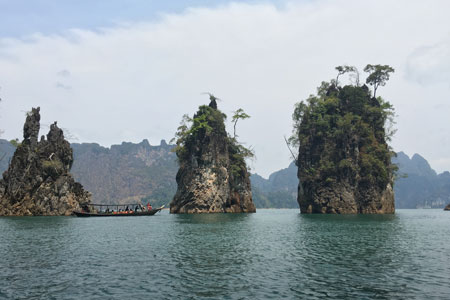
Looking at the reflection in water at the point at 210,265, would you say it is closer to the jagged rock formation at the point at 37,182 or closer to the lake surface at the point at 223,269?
the lake surface at the point at 223,269

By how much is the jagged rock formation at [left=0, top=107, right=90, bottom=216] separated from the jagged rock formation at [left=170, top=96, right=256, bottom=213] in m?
23.4

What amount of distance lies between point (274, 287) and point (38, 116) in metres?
78.0

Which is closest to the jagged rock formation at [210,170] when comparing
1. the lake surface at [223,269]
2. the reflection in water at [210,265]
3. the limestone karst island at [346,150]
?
the limestone karst island at [346,150]

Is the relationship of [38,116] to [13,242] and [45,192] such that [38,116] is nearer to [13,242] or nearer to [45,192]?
[45,192]

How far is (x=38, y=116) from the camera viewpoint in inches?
3145

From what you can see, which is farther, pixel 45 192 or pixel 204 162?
pixel 204 162

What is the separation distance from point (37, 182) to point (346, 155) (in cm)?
6591

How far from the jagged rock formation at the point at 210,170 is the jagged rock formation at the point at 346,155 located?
16041 millimetres

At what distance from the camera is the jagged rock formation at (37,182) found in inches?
2840

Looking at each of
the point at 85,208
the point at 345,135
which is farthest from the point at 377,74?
the point at 85,208

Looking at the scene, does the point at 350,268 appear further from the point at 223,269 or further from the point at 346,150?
the point at 346,150

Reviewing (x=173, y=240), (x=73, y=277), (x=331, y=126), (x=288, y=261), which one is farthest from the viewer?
(x=331, y=126)

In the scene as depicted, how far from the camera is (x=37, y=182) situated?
242 feet

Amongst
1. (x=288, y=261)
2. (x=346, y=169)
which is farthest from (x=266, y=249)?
(x=346, y=169)
